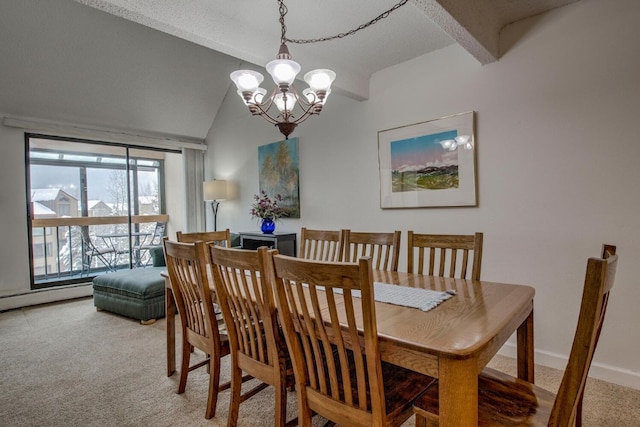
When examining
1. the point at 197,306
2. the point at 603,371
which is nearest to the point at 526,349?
the point at 603,371

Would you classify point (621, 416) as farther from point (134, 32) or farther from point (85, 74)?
point (85, 74)

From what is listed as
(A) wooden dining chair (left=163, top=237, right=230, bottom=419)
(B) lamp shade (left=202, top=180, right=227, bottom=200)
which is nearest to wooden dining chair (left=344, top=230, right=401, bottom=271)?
(A) wooden dining chair (left=163, top=237, right=230, bottom=419)

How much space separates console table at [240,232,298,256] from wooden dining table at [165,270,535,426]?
242 cm

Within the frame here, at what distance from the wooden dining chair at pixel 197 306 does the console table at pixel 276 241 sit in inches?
70.2

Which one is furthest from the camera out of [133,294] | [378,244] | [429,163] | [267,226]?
[267,226]

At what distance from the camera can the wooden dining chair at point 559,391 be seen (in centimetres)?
87

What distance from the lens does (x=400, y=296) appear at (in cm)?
159

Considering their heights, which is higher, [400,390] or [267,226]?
[267,226]

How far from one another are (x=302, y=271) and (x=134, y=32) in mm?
4185

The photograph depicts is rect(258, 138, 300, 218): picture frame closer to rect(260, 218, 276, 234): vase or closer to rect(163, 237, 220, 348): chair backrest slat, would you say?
rect(260, 218, 276, 234): vase

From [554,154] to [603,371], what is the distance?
148 cm

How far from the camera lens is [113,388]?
7.26 feet

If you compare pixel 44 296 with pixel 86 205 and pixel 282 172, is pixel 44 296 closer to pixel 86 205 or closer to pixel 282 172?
pixel 86 205

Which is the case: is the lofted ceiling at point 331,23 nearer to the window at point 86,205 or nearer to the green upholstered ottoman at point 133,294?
the green upholstered ottoman at point 133,294
